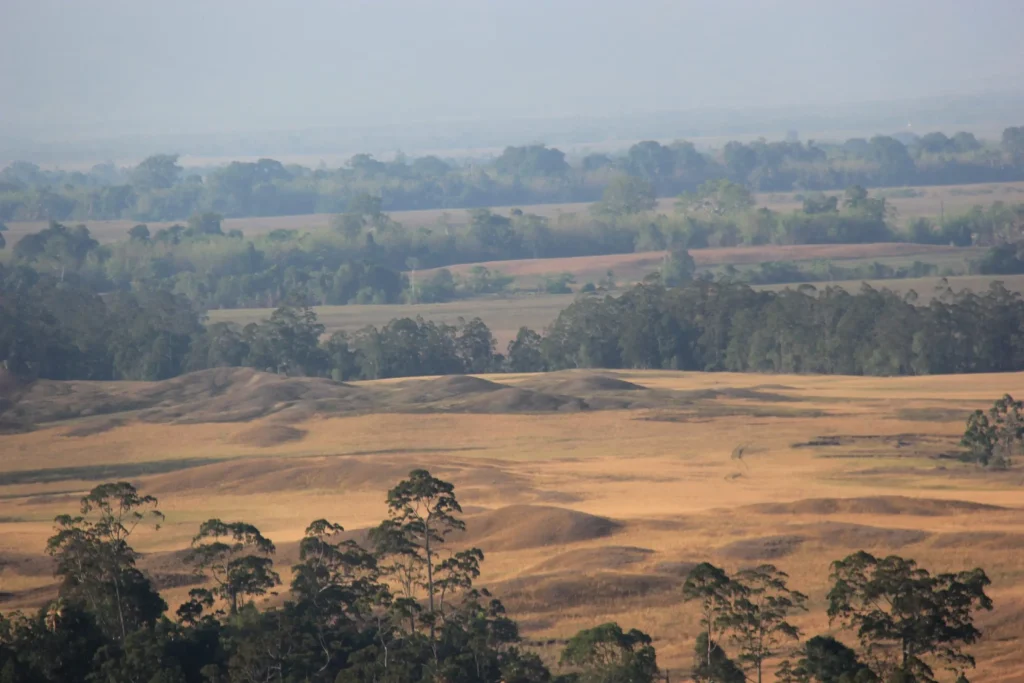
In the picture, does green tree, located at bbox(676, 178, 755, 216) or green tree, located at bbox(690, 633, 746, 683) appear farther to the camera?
green tree, located at bbox(676, 178, 755, 216)

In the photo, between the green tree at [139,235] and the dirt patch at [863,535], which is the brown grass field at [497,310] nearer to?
the green tree at [139,235]

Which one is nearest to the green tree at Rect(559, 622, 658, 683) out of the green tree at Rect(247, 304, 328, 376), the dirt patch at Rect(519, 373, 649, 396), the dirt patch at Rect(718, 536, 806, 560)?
the dirt patch at Rect(718, 536, 806, 560)

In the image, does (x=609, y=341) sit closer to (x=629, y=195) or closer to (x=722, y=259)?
(x=722, y=259)

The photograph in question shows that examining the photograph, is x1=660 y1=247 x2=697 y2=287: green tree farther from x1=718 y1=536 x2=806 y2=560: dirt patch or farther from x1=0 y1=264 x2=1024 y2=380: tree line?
x1=718 y1=536 x2=806 y2=560: dirt patch

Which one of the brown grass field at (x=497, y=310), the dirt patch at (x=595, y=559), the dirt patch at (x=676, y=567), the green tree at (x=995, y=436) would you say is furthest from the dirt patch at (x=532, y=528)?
the brown grass field at (x=497, y=310)

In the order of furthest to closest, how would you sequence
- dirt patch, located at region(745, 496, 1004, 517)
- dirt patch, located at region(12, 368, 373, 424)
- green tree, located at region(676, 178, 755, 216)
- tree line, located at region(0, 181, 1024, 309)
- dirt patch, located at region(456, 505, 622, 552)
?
green tree, located at region(676, 178, 755, 216)
tree line, located at region(0, 181, 1024, 309)
dirt patch, located at region(12, 368, 373, 424)
dirt patch, located at region(745, 496, 1004, 517)
dirt patch, located at region(456, 505, 622, 552)
